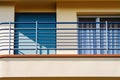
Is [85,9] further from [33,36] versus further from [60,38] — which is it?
[33,36]

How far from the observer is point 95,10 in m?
12.9

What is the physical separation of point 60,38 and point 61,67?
8.41ft

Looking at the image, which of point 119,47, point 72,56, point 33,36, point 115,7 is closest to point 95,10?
point 115,7

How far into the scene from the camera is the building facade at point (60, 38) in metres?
10.0

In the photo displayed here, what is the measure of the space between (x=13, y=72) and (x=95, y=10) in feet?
14.4

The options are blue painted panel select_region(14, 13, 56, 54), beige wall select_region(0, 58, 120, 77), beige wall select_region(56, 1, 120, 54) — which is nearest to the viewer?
beige wall select_region(0, 58, 120, 77)

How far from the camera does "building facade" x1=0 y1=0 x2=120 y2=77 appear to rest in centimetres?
Result: 1001

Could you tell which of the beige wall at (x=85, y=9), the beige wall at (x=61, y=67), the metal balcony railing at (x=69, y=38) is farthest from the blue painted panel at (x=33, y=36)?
the beige wall at (x=61, y=67)

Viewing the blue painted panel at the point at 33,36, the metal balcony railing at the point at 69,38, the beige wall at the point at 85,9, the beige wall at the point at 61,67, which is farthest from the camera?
the beige wall at the point at 85,9

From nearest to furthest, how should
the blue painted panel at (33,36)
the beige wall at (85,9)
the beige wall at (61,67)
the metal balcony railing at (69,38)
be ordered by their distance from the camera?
the beige wall at (61,67) → the metal balcony railing at (69,38) → the blue painted panel at (33,36) → the beige wall at (85,9)

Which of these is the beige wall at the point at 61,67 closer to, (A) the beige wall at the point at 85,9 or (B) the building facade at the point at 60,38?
(B) the building facade at the point at 60,38

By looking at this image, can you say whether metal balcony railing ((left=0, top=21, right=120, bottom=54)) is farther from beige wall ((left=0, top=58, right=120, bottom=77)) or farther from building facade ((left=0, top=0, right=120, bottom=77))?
beige wall ((left=0, top=58, right=120, bottom=77))

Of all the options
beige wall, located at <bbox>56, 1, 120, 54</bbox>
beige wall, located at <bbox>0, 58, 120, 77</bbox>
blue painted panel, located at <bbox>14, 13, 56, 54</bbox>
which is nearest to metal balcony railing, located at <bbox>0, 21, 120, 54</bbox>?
blue painted panel, located at <bbox>14, 13, 56, 54</bbox>

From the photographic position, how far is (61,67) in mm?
10016
